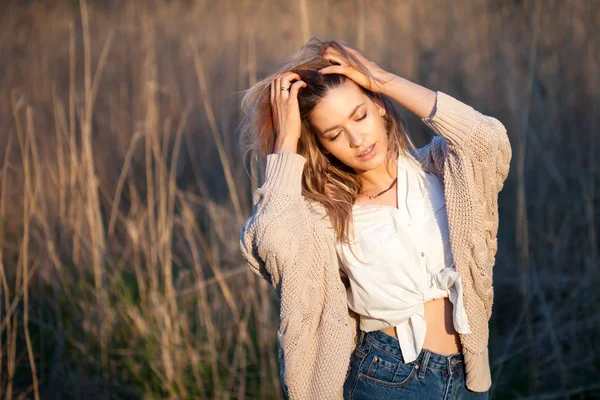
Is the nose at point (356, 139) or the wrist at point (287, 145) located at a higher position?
the nose at point (356, 139)

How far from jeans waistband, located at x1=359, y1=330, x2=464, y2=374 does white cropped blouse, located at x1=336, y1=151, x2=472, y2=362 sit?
2cm

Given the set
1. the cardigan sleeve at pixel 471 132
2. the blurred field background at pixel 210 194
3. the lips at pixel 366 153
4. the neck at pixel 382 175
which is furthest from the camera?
the blurred field background at pixel 210 194

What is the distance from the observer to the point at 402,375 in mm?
1721

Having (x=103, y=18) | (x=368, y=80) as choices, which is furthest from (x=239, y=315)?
(x=103, y=18)

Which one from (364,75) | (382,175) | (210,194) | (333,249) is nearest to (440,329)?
(333,249)

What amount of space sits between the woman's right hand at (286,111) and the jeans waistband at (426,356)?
Result: 0.53 metres

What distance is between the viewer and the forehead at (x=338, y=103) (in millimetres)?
1833

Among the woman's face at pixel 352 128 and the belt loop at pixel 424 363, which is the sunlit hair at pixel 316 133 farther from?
the belt loop at pixel 424 363

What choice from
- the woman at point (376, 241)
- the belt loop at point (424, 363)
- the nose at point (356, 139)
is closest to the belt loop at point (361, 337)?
the woman at point (376, 241)

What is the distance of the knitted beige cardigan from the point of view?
68.1 inches

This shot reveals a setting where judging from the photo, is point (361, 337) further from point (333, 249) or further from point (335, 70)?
point (335, 70)

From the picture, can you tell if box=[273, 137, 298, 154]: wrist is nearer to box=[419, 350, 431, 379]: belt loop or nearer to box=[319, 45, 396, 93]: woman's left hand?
box=[319, 45, 396, 93]: woman's left hand

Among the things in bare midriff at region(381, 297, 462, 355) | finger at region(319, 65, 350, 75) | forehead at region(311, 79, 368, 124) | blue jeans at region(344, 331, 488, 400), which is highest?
finger at region(319, 65, 350, 75)

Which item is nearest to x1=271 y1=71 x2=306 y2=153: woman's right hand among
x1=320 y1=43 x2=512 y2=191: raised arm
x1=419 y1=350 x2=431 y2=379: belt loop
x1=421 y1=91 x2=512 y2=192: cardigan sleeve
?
x1=320 y1=43 x2=512 y2=191: raised arm
